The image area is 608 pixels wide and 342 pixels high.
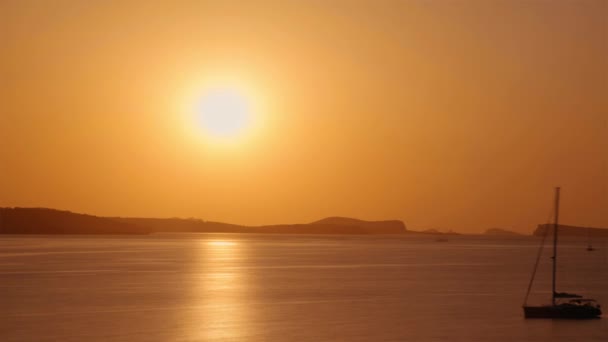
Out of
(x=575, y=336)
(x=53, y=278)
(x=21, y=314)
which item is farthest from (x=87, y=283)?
(x=575, y=336)

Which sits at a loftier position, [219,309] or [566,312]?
[566,312]

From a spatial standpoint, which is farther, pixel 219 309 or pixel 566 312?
pixel 219 309

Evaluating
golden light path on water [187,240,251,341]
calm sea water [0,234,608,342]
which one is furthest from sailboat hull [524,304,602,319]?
golden light path on water [187,240,251,341]

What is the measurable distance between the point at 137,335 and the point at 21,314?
1090cm

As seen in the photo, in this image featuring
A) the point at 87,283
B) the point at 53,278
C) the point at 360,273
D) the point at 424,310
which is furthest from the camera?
the point at 360,273

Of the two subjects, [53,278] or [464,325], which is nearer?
[464,325]

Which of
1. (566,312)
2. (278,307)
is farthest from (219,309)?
(566,312)

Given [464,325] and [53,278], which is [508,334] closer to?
[464,325]

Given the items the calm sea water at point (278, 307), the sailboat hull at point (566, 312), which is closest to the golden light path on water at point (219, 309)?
the calm sea water at point (278, 307)

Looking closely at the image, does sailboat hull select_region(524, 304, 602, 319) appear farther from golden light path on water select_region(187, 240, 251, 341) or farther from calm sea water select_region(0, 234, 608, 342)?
golden light path on water select_region(187, 240, 251, 341)

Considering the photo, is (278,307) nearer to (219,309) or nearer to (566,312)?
(219,309)

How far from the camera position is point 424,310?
5153 cm

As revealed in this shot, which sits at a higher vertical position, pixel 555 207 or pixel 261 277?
pixel 555 207

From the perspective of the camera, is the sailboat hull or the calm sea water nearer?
the calm sea water
